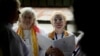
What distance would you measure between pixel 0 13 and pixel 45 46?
1.35m

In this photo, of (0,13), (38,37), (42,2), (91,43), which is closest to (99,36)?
(91,43)

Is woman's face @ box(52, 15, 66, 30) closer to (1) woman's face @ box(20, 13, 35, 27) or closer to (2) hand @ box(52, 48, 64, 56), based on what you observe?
(1) woman's face @ box(20, 13, 35, 27)

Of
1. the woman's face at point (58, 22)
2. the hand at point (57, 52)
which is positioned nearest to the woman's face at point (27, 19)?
the woman's face at point (58, 22)

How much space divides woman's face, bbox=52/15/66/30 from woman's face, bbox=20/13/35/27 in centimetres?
25

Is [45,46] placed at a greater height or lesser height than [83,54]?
lesser

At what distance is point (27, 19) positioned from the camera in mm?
2445

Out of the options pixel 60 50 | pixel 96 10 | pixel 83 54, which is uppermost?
pixel 96 10

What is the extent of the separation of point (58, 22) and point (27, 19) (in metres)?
0.33

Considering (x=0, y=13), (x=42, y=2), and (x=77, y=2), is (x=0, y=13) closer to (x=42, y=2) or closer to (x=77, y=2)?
(x=77, y=2)

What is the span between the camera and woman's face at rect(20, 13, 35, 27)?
245cm

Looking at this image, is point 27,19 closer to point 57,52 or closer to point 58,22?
point 58,22

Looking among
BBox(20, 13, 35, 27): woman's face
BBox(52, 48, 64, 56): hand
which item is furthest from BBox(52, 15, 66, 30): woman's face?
BBox(52, 48, 64, 56): hand

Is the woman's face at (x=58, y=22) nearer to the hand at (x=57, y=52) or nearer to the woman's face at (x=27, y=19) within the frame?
the woman's face at (x=27, y=19)

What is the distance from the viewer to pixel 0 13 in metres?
1.03
